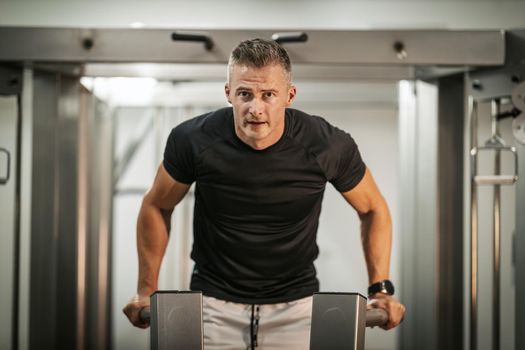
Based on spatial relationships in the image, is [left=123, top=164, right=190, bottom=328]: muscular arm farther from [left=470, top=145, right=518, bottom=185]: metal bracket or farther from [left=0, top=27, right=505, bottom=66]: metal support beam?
[left=470, top=145, right=518, bottom=185]: metal bracket

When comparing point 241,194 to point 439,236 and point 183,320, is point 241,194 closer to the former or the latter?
point 183,320

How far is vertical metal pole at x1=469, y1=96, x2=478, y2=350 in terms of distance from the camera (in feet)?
9.87

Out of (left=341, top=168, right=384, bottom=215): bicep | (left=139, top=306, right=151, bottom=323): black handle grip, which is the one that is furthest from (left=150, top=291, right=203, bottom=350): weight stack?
(left=341, top=168, right=384, bottom=215): bicep

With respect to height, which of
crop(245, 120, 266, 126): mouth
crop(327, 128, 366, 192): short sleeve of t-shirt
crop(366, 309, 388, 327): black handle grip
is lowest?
crop(366, 309, 388, 327): black handle grip

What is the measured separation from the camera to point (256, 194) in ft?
5.66

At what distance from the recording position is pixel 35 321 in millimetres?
3123

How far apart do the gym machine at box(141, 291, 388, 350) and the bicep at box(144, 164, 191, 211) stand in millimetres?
523

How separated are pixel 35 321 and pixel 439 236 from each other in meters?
1.74

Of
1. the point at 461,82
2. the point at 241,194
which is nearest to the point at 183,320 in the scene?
the point at 241,194

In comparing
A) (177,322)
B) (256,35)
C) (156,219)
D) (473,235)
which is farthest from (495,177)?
(177,322)

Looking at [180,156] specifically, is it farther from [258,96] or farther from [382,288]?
[382,288]

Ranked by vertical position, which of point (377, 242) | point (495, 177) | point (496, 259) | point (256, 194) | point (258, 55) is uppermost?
point (258, 55)

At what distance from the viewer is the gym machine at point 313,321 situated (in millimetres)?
1247

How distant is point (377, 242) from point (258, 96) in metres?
0.50
